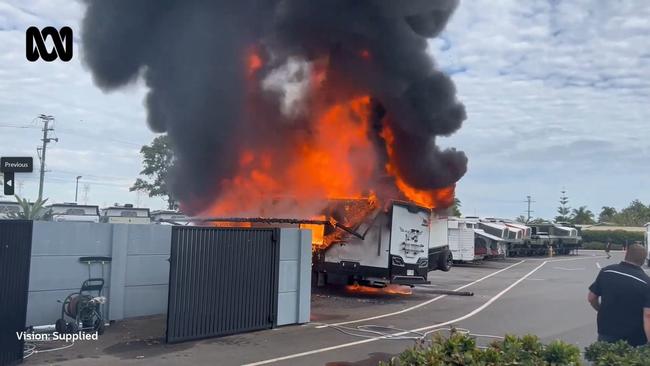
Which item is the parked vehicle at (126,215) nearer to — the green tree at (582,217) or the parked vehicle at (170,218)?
the parked vehicle at (170,218)

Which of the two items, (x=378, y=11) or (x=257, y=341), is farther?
(x=378, y=11)

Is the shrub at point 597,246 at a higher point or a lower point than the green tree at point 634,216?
lower

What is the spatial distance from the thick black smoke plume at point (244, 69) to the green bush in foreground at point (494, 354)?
12.9 metres

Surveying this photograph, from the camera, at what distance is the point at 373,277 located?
46.5ft

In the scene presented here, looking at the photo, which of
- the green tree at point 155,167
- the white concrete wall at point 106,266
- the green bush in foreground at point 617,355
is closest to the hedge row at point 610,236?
the green tree at point 155,167

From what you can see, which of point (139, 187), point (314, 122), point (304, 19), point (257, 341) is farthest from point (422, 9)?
point (139, 187)

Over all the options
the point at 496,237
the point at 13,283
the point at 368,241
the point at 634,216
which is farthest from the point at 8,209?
the point at 634,216

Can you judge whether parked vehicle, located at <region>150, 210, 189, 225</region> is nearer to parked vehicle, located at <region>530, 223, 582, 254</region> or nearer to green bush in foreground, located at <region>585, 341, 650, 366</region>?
green bush in foreground, located at <region>585, 341, 650, 366</region>

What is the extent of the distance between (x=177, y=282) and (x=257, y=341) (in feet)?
5.18

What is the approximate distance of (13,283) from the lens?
712cm

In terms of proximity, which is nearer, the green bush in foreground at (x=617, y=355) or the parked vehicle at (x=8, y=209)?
the green bush in foreground at (x=617, y=355)

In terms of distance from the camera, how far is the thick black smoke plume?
16.6 m

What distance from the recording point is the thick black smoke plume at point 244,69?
16.6 m

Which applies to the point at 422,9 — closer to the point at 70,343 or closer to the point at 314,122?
the point at 314,122
